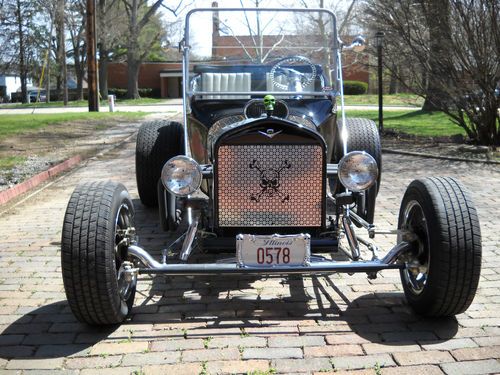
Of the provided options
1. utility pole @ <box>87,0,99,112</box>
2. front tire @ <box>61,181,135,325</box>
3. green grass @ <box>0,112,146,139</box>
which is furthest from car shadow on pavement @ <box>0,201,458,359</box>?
utility pole @ <box>87,0,99,112</box>

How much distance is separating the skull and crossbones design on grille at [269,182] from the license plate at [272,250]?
458mm

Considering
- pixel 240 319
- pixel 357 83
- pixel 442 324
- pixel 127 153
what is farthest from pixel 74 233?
pixel 357 83

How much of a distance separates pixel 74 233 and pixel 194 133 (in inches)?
85.1

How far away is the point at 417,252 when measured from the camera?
3701mm

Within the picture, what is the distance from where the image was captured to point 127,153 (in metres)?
11.5

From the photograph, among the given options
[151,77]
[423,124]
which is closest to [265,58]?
[423,124]

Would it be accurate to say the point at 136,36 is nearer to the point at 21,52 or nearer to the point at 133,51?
the point at 133,51

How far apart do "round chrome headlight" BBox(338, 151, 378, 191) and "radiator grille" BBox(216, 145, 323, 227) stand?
16 centimetres

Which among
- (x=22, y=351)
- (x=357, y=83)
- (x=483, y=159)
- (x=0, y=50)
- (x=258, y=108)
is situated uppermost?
(x=0, y=50)

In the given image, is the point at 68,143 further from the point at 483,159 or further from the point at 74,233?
the point at 74,233

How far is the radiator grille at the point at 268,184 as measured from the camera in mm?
3822

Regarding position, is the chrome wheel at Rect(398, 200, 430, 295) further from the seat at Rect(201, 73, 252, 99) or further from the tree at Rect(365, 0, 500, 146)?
the tree at Rect(365, 0, 500, 146)

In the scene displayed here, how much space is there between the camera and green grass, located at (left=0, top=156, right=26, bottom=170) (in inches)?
366

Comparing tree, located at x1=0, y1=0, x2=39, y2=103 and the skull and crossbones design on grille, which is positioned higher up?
tree, located at x1=0, y1=0, x2=39, y2=103
